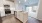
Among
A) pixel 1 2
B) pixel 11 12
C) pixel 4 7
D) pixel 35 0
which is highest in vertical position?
pixel 35 0

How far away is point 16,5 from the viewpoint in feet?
4.63

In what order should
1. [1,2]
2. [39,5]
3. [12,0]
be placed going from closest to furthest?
[1,2], [12,0], [39,5]

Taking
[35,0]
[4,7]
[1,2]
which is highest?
[35,0]

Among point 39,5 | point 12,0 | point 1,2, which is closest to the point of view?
point 1,2

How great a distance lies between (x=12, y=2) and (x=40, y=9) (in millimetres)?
2419

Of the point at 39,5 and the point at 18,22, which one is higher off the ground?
the point at 39,5

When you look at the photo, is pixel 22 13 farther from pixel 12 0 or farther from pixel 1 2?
pixel 1 2

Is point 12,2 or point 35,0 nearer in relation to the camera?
point 12,2

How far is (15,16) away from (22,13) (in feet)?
0.79

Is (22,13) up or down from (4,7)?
down

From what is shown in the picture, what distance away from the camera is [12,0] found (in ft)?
4.49

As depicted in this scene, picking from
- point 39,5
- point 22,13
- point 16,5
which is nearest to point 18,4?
point 16,5

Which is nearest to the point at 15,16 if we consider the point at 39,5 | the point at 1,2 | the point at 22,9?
the point at 22,9

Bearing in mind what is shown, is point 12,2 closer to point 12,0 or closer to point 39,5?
point 12,0
